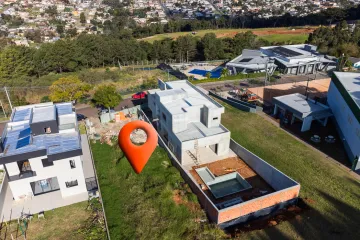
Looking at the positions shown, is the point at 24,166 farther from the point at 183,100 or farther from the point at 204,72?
the point at 204,72

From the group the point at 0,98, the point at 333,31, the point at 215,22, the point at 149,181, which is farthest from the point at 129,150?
the point at 215,22

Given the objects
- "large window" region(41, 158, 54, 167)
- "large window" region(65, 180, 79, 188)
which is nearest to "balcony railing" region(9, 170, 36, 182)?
"large window" region(41, 158, 54, 167)

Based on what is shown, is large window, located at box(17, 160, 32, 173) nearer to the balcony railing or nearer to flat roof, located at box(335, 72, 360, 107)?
the balcony railing

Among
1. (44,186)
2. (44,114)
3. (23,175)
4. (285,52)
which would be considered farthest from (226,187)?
(285,52)

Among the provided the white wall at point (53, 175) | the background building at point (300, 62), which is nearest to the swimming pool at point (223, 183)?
the white wall at point (53, 175)

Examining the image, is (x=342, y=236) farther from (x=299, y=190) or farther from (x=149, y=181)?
(x=149, y=181)
